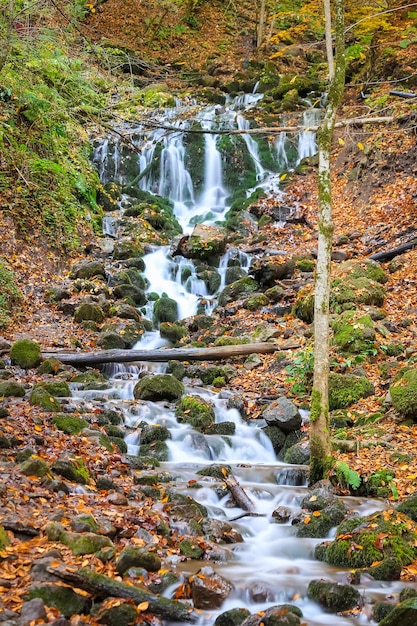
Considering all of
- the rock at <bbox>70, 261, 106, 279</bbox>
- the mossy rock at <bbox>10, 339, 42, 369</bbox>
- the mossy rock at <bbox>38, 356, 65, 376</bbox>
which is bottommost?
the mossy rock at <bbox>38, 356, 65, 376</bbox>

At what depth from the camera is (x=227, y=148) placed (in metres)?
21.6

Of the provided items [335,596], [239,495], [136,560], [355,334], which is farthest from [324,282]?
[355,334]

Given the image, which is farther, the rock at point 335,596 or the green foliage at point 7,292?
the green foliage at point 7,292

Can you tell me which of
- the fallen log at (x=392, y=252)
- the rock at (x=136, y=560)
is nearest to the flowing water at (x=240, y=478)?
the rock at (x=136, y=560)

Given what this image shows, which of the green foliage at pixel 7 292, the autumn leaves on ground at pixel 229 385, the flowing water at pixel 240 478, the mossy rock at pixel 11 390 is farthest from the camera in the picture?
the green foliage at pixel 7 292

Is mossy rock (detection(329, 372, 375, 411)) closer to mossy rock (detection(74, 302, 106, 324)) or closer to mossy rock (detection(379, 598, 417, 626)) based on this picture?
mossy rock (detection(379, 598, 417, 626))

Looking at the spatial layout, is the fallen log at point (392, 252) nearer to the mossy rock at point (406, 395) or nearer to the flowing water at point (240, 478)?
the flowing water at point (240, 478)

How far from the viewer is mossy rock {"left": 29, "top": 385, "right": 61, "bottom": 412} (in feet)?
26.0

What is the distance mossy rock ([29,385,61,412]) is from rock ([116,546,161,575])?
12.1 ft

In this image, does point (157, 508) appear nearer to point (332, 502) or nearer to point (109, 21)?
point (332, 502)

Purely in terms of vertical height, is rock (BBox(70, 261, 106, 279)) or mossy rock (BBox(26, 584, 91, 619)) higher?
rock (BBox(70, 261, 106, 279))

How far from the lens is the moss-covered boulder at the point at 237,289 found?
47.6 feet

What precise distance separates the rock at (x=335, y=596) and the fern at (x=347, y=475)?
1869 mm

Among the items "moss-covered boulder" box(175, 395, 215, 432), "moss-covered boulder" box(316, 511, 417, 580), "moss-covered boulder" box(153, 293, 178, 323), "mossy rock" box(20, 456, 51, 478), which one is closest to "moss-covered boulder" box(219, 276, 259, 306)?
"moss-covered boulder" box(153, 293, 178, 323)
